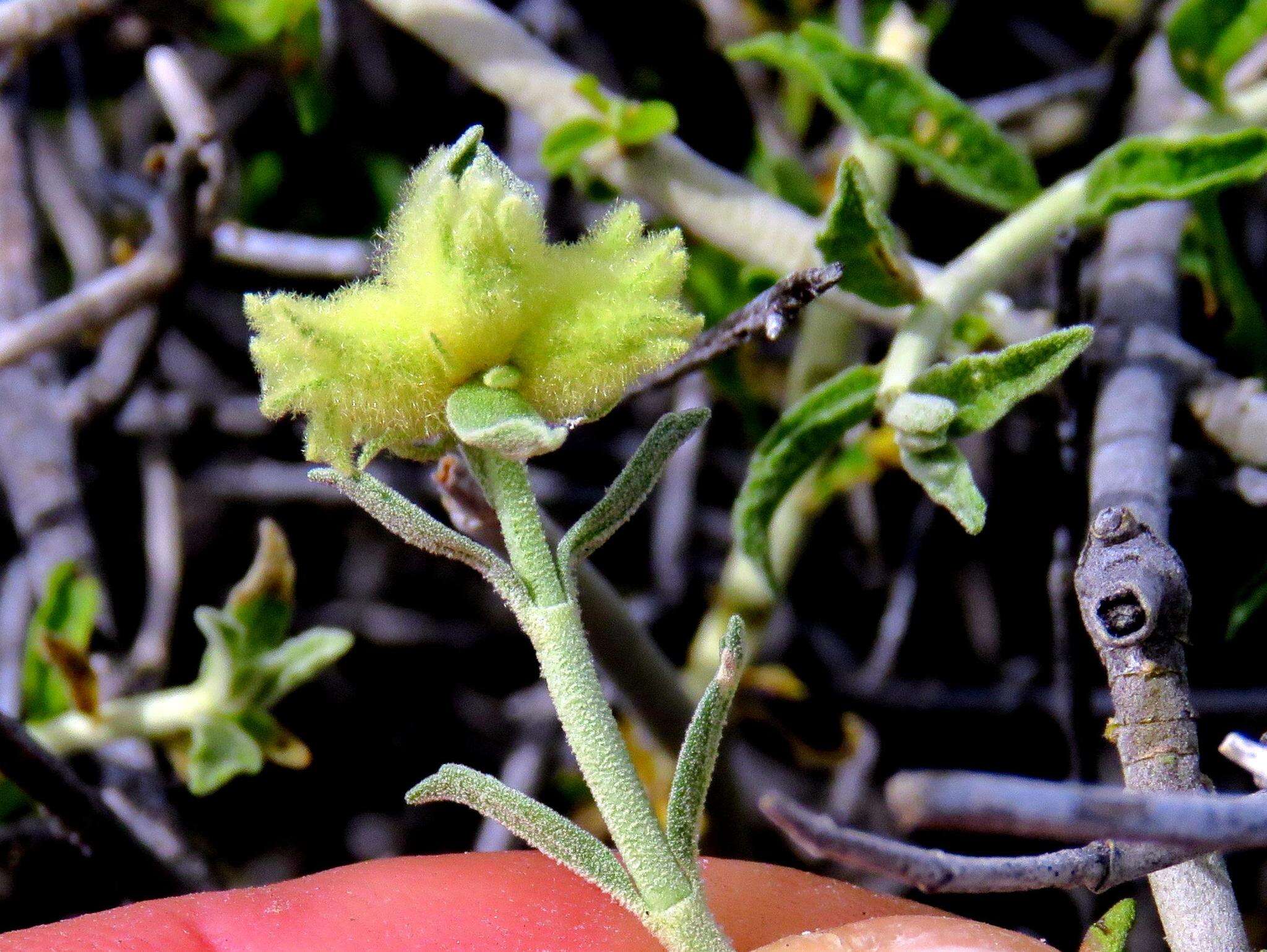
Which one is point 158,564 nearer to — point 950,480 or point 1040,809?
point 950,480

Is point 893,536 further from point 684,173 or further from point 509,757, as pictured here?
point 684,173

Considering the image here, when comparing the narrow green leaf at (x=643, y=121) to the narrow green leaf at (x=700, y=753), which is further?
the narrow green leaf at (x=643, y=121)

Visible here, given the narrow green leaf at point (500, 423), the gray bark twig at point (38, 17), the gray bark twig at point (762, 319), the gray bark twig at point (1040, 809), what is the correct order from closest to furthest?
the gray bark twig at point (1040, 809)
the narrow green leaf at point (500, 423)
the gray bark twig at point (762, 319)
the gray bark twig at point (38, 17)

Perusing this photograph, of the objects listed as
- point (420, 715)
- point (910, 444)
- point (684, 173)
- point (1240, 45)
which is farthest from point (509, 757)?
point (1240, 45)

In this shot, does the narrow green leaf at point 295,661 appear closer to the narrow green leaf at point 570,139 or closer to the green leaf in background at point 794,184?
the narrow green leaf at point 570,139

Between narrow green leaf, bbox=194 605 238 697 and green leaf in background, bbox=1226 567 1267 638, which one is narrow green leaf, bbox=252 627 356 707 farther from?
green leaf in background, bbox=1226 567 1267 638

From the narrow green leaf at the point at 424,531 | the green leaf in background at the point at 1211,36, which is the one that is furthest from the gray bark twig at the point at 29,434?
the green leaf in background at the point at 1211,36
